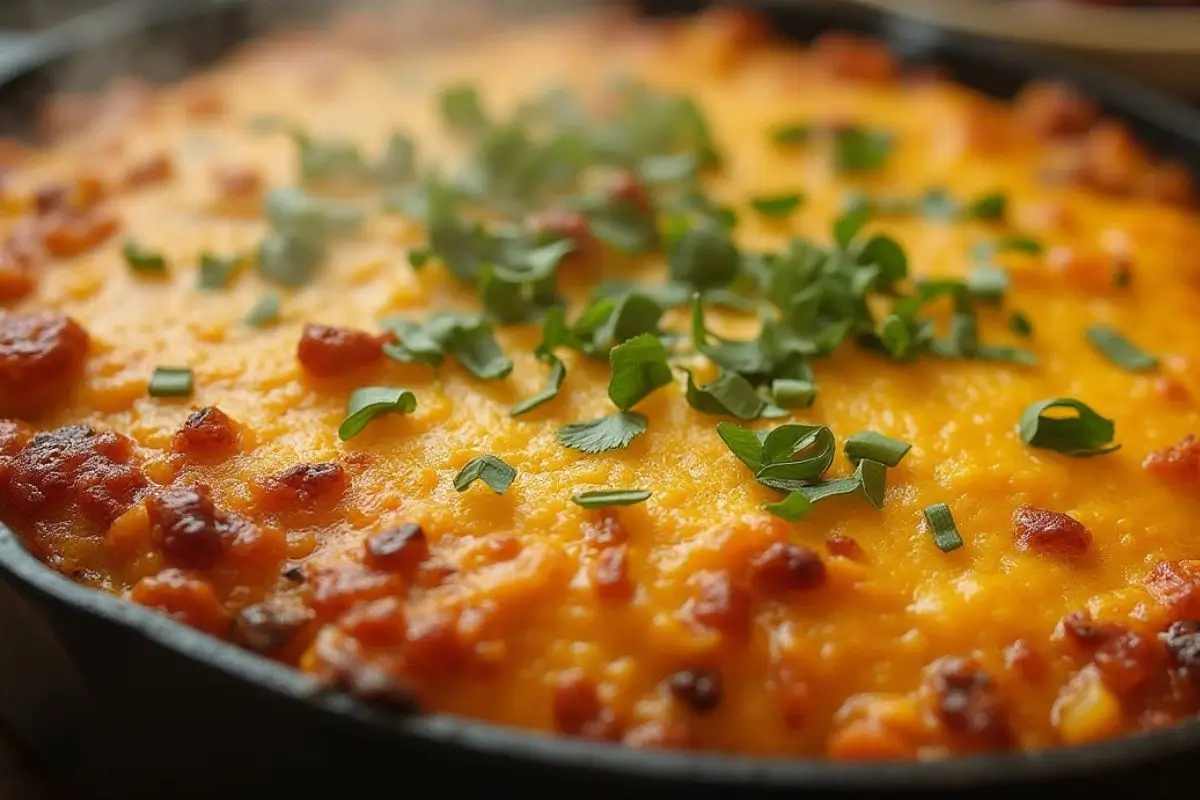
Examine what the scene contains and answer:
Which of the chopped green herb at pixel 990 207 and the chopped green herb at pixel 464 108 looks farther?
the chopped green herb at pixel 464 108

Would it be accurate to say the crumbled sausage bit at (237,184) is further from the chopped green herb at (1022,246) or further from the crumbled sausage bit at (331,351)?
the chopped green herb at (1022,246)

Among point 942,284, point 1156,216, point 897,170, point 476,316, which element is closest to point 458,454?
point 476,316

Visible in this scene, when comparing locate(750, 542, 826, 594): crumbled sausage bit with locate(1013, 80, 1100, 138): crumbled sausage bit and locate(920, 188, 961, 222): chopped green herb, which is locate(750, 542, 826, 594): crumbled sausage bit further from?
locate(1013, 80, 1100, 138): crumbled sausage bit

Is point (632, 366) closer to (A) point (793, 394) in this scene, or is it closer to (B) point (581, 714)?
(A) point (793, 394)

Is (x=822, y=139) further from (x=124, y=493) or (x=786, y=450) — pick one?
(x=124, y=493)

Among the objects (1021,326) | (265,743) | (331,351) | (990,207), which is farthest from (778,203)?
(265,743)

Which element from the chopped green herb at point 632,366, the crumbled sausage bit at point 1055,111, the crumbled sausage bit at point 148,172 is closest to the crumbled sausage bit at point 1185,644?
the chopped green herb at point 632,366
